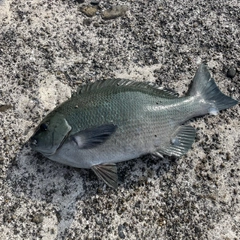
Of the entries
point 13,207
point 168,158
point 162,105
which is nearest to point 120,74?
point 162,105

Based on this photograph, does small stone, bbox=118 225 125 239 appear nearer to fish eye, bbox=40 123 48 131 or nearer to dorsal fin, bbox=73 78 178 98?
fish eye, bbox=40 123 48 131

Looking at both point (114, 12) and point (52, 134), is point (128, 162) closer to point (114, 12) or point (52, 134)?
point (52, 134)

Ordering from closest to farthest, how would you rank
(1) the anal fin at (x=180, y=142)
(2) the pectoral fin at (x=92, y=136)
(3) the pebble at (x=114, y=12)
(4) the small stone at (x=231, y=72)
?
(2) the pectoral fin at (x=92, y=136), (1) the anal fin at (x=180, y=142), (4) the small stone at (x=231, y=72), (3) the pebble at (x=114, y=12)

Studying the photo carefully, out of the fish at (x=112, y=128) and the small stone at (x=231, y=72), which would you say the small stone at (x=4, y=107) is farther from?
the small stone at (x=231, y=72)

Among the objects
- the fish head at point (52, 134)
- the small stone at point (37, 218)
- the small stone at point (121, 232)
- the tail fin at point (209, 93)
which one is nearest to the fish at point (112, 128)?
the fish head at point (52, 134)

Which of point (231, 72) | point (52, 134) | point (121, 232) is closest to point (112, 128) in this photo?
point (52, 134)

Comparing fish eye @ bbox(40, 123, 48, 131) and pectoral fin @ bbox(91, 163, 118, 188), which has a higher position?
fish eye @ bbox(40, 123, 48, 131)

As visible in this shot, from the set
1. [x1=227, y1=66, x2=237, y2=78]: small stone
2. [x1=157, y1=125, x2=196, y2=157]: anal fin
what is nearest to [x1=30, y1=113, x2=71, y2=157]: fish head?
[x1=157, y1=125, x2=196, y2=157]: anal fin
